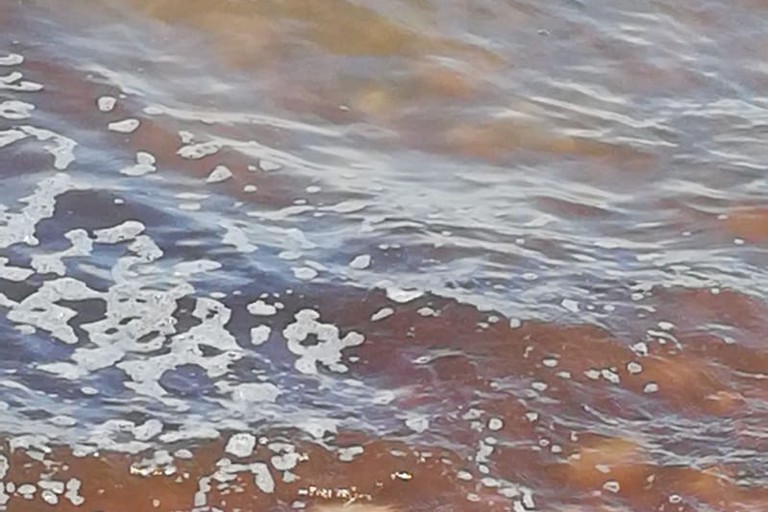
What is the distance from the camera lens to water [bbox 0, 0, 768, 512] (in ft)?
7.44

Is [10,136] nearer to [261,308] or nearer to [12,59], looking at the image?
[12,59]

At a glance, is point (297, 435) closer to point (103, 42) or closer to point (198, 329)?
point (198, 329)

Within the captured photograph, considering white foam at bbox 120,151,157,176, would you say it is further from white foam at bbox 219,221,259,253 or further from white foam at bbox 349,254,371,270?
white foam at bbox 349,254,371,270

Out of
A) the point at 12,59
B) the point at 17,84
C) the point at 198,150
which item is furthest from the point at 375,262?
the point at 12,59

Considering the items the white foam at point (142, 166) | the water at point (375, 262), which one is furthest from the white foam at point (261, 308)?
the white foam at point (142, 166)

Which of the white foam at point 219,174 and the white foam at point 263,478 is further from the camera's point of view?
the white foam at point 219,174

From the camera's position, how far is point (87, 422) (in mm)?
2291

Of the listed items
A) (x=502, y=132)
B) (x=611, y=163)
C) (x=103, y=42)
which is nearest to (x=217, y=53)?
(x=103, y=42)

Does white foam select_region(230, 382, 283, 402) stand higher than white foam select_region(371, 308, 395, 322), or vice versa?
white foam select_region(371, 308, 395, 322)

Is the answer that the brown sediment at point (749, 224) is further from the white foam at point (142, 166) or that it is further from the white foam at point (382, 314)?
the white foam at point (142, 166)

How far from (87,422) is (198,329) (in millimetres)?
313

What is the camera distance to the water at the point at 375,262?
227 cm

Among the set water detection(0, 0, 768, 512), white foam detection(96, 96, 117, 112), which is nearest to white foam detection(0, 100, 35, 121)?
water detection(0, 0, 768, 512)

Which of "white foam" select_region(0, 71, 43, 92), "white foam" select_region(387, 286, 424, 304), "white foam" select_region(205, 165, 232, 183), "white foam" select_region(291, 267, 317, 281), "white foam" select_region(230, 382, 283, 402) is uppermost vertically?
"white foam" select_region(0, 71, 43, 92)
